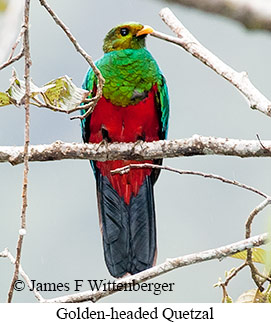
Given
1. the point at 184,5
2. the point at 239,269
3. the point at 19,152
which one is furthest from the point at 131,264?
the point at 184,5

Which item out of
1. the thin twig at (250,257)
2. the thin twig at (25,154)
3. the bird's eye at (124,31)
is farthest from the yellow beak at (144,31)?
the thin twig at (25,154)

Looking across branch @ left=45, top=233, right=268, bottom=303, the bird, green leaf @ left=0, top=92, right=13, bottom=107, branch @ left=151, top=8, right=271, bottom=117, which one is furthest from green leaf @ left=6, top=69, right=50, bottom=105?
the bird

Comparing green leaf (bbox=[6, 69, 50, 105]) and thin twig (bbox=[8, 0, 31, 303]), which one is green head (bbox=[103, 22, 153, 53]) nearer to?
green leaf (bbox=[6, 69, 50, 105])

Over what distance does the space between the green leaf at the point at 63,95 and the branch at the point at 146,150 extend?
35.5 inches

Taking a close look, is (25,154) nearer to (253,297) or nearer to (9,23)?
(9,23)

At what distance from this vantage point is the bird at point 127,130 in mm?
3699

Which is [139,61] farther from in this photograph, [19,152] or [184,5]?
[184,5]

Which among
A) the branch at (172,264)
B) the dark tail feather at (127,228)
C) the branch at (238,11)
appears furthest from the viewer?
the dark tail feather at (127,228)

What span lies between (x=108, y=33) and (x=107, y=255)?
1927mm

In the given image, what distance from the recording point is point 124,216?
3869 millimetres

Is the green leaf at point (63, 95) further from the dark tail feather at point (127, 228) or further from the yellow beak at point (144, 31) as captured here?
the yellow beak at point (144, 31)

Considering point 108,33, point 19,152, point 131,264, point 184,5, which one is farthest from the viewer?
point 108,33

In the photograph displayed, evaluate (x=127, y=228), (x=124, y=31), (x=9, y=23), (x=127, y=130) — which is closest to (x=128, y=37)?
(x=124, y=31)

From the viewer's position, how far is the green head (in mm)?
3998
